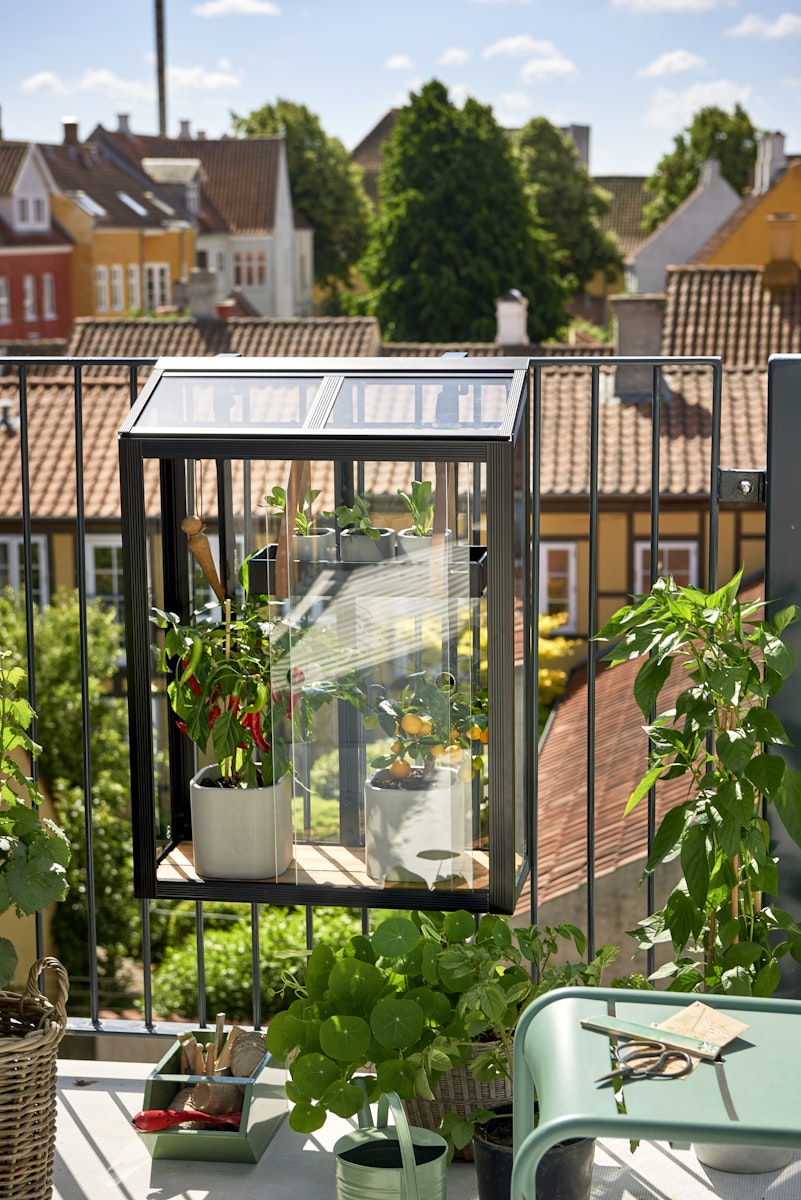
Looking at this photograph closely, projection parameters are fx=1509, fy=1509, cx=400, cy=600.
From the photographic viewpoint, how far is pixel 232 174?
137 ft

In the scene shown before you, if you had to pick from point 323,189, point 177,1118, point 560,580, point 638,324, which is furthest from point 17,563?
point 323,189

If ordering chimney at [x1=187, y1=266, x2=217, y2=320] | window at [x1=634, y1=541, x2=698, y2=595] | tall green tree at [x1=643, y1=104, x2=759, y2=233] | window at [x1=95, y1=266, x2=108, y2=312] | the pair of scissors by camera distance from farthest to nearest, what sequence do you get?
1. tall green tree at [x1=643, y1=104, x2=759, y2=233]
2. window at [x1=95, y1=266, x2=108, y2=312]
3. chimney at [x1=187, y1=266, x2=217, y2=320]
4. window at [x1=634, y1=541, x2=698, y2=595]
5. the pair of scissors

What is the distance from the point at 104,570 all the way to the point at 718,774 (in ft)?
52.6

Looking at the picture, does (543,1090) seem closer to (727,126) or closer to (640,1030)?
(640,1030)

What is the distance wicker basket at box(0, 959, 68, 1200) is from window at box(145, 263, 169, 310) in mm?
35297

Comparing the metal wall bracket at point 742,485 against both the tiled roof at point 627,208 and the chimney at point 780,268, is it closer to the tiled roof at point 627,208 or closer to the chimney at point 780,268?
the chimney at point 780,268

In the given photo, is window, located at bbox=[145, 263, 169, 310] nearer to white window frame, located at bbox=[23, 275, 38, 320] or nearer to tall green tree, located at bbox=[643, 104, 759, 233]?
white window frame, located at bbox=[23, 275, 38, 320]

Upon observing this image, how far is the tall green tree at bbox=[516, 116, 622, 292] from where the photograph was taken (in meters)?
42.0

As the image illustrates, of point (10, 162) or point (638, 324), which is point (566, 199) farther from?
point (638, 324)

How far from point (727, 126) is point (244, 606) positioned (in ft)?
147

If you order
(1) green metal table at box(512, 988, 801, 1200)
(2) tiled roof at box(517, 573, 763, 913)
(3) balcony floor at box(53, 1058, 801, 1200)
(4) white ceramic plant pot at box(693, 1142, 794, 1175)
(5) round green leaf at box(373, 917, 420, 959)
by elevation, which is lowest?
(2) tiled roof at box(517, 573, 763, 913)

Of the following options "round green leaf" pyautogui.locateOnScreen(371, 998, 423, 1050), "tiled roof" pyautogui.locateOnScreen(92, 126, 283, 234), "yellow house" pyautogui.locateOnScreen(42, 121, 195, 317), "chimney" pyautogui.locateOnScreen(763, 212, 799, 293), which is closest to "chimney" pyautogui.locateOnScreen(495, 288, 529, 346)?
"chimney" pyautogui.locateOnScreen(763, 212, 799, 293)

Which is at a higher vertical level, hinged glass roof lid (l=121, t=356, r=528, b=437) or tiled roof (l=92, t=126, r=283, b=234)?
tiled roof (l=92, t=126, r=283, b=234)

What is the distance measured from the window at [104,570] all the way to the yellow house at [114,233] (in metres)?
15.4
